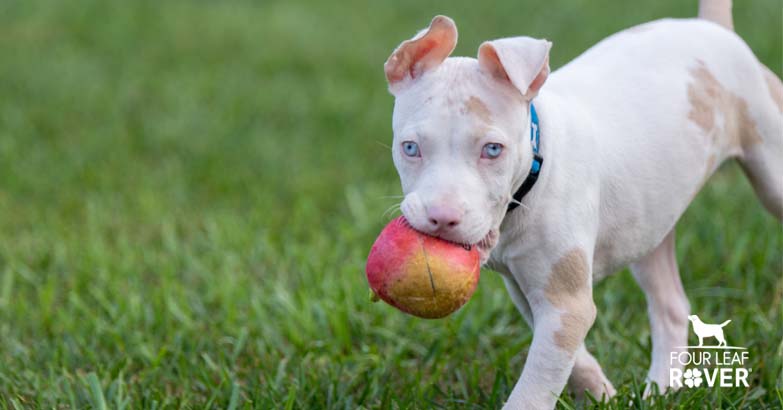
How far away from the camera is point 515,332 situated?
179 inches

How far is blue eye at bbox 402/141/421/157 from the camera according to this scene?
275 centimetres

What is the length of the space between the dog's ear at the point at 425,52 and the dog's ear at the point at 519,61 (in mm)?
124

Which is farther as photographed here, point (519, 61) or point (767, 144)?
point (767, 144)

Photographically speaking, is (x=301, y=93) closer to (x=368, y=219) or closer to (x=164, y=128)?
(x=164, y=128)

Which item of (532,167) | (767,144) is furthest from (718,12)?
(532,167)

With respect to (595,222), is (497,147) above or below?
above

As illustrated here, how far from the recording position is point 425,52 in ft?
9.46

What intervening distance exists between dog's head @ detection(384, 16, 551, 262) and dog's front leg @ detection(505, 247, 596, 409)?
10.7 inches

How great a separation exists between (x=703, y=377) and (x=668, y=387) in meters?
0.45

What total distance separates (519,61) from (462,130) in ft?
0.81

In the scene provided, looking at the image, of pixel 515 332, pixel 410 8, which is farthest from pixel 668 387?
pixel 410 8

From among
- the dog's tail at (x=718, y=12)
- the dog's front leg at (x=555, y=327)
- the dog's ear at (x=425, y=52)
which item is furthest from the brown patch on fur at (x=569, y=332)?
the dog's tail at (x=718, y=12)

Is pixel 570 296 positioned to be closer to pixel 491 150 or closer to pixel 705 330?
pixel 491 150

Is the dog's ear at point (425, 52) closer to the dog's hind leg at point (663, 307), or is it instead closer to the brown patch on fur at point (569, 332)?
the brown patch on fur at point (569, 332)
